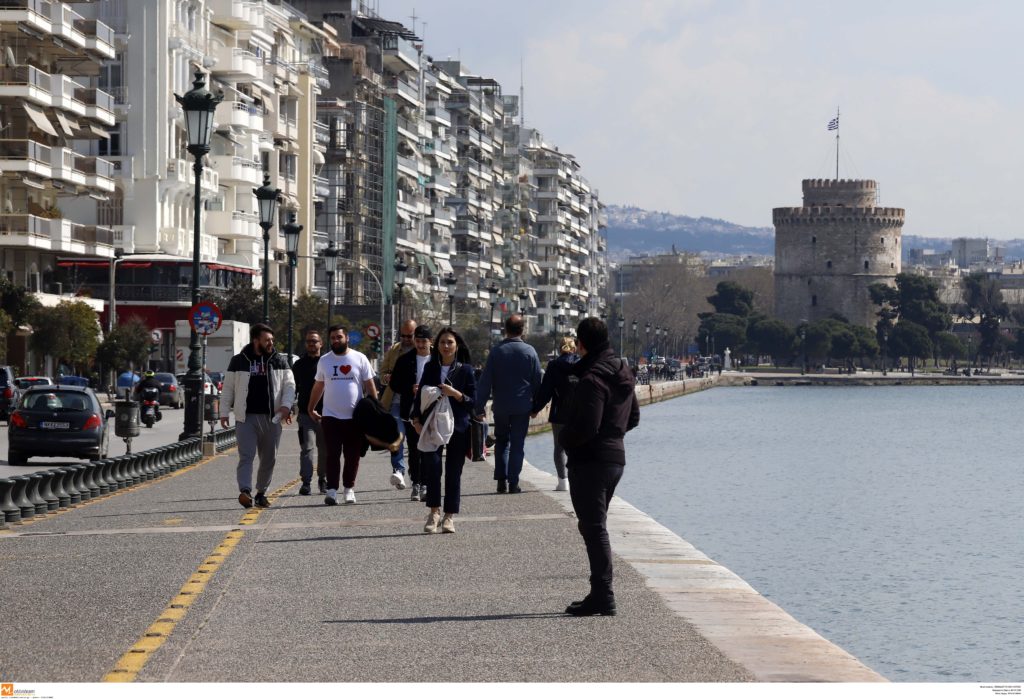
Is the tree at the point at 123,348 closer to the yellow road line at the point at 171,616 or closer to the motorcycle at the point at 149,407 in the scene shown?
the motorcycle at the point at 149,407

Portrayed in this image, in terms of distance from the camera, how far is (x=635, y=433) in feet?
273

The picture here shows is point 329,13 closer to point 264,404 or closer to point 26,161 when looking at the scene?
point 26,161

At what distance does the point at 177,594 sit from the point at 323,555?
8.40 ft

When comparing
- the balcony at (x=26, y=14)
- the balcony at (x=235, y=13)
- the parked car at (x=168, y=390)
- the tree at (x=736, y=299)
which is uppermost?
the balcony at (x=235, y=13)

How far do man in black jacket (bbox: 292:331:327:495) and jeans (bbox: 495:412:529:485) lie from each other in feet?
5.84

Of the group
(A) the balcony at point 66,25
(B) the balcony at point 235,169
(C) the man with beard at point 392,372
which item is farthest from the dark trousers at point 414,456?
(B) the balcony at point 235,169

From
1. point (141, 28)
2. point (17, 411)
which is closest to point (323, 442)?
point (17, 411)

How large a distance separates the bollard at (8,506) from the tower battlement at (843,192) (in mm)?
Result: 174996

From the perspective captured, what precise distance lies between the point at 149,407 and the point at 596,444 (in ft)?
111

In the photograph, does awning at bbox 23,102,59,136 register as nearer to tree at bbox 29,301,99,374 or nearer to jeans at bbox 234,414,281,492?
tree at bbox 29,301,99,374

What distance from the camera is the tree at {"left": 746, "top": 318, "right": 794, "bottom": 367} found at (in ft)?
595

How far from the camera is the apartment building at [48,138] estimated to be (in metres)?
60.1

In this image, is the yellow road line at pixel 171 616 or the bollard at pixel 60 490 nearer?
the yellow road line at pixel 171 616

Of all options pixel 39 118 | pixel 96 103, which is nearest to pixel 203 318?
pixel 39 118
